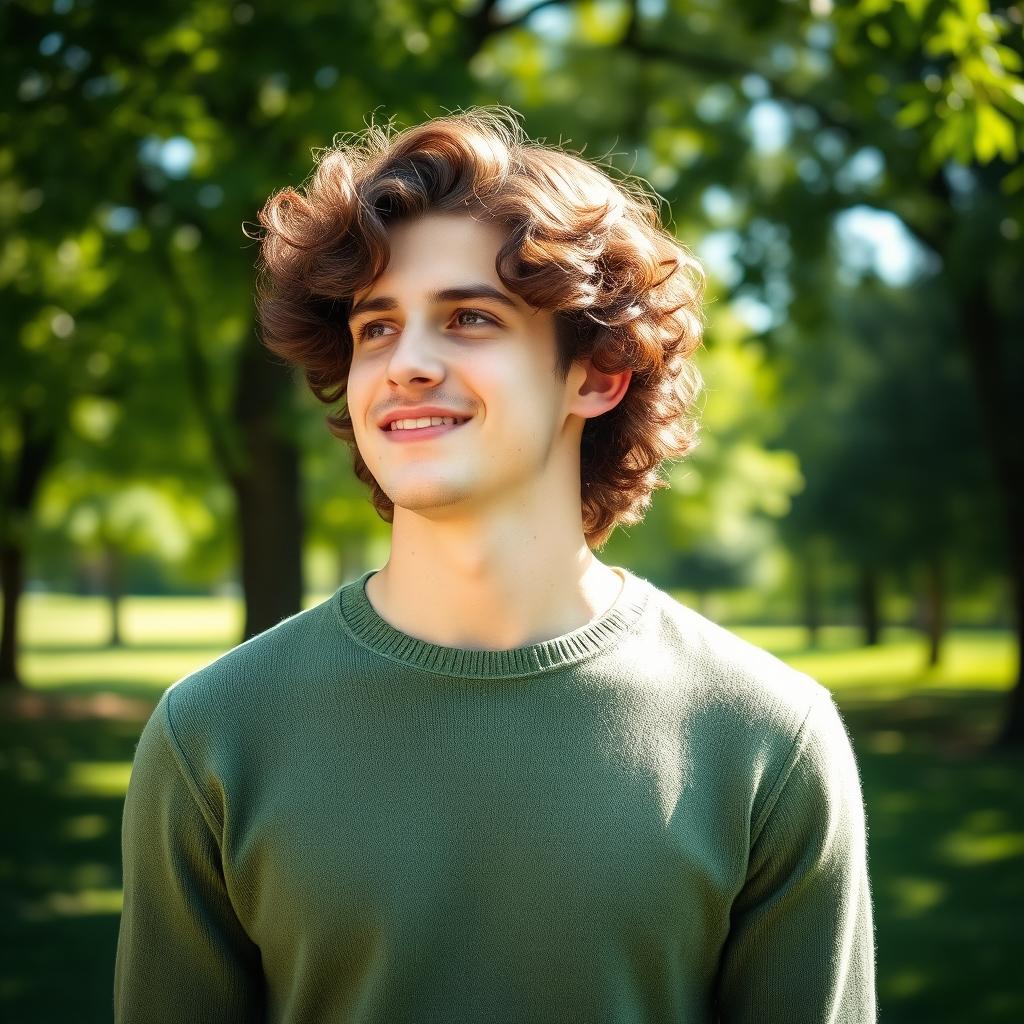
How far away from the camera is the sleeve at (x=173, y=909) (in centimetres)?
215

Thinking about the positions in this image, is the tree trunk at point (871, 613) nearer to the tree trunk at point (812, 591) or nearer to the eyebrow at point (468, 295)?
the tree trunk at point (812, 591)

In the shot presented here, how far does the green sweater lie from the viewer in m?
2.09

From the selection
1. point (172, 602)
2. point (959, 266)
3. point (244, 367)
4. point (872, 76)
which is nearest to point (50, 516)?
point (244, 367)

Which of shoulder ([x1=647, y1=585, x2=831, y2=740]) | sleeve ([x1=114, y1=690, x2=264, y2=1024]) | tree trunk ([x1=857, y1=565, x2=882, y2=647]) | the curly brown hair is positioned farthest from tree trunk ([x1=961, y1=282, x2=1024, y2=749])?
tree trunk ([x1=857, y1=565, x2=882, y2=647])

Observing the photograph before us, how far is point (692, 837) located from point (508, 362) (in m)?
0.83

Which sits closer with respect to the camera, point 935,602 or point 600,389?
point 600,389

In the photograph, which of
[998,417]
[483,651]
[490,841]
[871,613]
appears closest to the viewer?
[490,841]

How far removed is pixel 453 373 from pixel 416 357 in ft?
0.22

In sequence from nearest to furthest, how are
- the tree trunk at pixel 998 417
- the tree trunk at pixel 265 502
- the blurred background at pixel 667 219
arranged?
the blurred background at pixel 667 219
the tree trunk at pixel 265 502
the tree trunk at pixel 998 417

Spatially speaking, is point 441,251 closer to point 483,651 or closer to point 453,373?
point 453,373

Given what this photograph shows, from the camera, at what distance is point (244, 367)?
1062 centimetres

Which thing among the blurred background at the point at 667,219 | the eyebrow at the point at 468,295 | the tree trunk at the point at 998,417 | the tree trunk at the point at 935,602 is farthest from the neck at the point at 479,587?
the tree trunk at the point at 935,602

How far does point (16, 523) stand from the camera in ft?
56.8

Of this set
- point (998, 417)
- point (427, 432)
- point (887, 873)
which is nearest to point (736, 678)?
point (427, 432)
